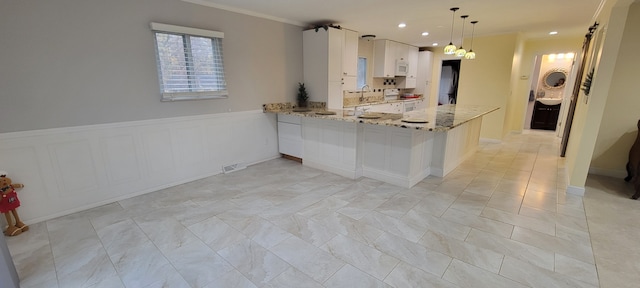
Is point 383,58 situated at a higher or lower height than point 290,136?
higher

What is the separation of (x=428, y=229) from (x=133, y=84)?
348 cm

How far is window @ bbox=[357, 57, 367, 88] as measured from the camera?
6.54 meters

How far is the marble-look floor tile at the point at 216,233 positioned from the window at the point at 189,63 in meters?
1.71

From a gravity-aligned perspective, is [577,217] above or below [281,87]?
below

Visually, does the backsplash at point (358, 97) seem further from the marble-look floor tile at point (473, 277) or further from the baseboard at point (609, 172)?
the marble-look floor tile at point (473, 277)

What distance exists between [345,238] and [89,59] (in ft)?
10.2

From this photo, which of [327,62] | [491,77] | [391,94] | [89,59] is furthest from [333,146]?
[491,77]

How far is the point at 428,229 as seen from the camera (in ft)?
8.23

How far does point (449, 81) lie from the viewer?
834 centimetres

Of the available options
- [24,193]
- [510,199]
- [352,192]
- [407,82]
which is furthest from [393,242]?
[407,82]

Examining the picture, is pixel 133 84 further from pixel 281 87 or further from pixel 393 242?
pixel 393 242

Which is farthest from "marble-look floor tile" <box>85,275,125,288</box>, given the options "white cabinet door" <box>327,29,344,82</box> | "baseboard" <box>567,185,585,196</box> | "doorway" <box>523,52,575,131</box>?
"doorway" <box>523,52,575,131</box>

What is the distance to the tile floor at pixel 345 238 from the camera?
6.33 ft

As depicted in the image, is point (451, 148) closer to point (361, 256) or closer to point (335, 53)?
point (335, 53)
